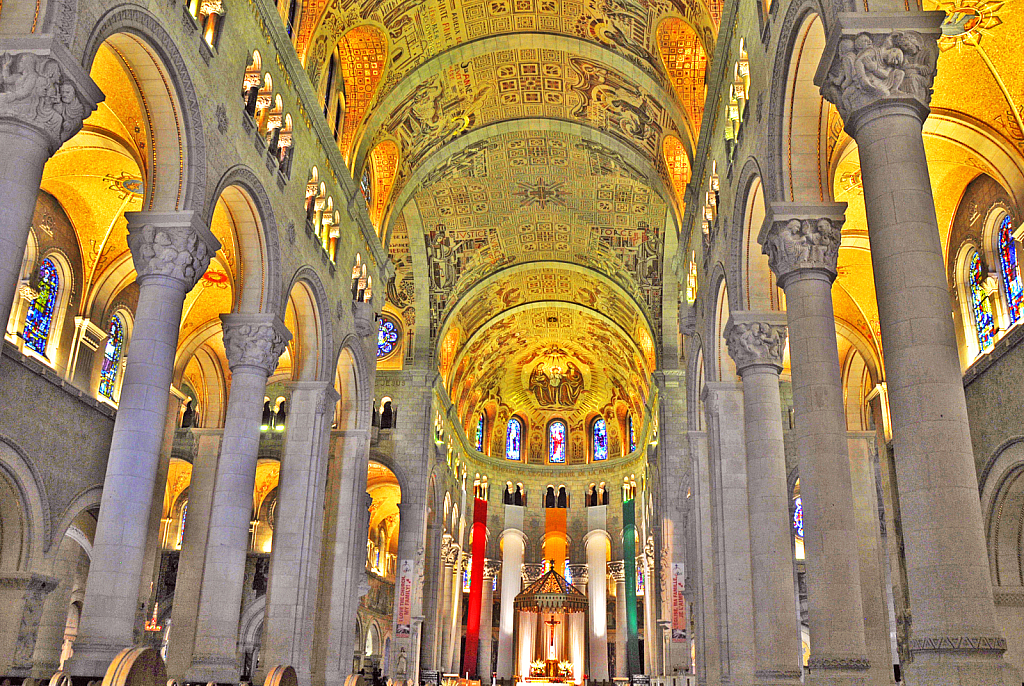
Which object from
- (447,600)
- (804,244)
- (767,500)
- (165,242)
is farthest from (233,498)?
(447,600)

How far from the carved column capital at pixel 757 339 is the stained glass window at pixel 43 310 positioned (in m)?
15.5

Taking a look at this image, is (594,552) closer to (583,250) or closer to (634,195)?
(583,250)

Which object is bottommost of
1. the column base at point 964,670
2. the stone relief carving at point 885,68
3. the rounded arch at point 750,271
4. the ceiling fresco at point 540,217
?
the column base at point 964,670

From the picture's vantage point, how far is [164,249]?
43.6ft

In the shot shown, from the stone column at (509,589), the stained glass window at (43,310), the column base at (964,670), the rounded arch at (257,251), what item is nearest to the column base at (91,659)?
the rounded arch at (257,251)

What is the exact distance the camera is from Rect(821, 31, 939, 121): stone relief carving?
29.2 feet

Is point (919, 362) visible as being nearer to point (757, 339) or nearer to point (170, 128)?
point (757, 339)

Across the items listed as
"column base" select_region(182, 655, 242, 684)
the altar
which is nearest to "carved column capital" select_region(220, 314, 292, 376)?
"column base" select_region(182, 655, 242, 684)

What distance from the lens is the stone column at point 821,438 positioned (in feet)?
34.4

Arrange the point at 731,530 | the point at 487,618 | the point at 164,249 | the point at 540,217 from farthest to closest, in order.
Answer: the point at 487,618, the point at 540,217, the point at 731,530, the point at 164,249

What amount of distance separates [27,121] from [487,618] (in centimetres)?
4003

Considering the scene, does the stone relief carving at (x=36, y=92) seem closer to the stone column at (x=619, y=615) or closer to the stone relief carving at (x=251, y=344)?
the stone relief carving at (x=251, y=344)

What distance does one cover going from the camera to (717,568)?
18.5 m

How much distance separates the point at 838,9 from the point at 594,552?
41.4m
